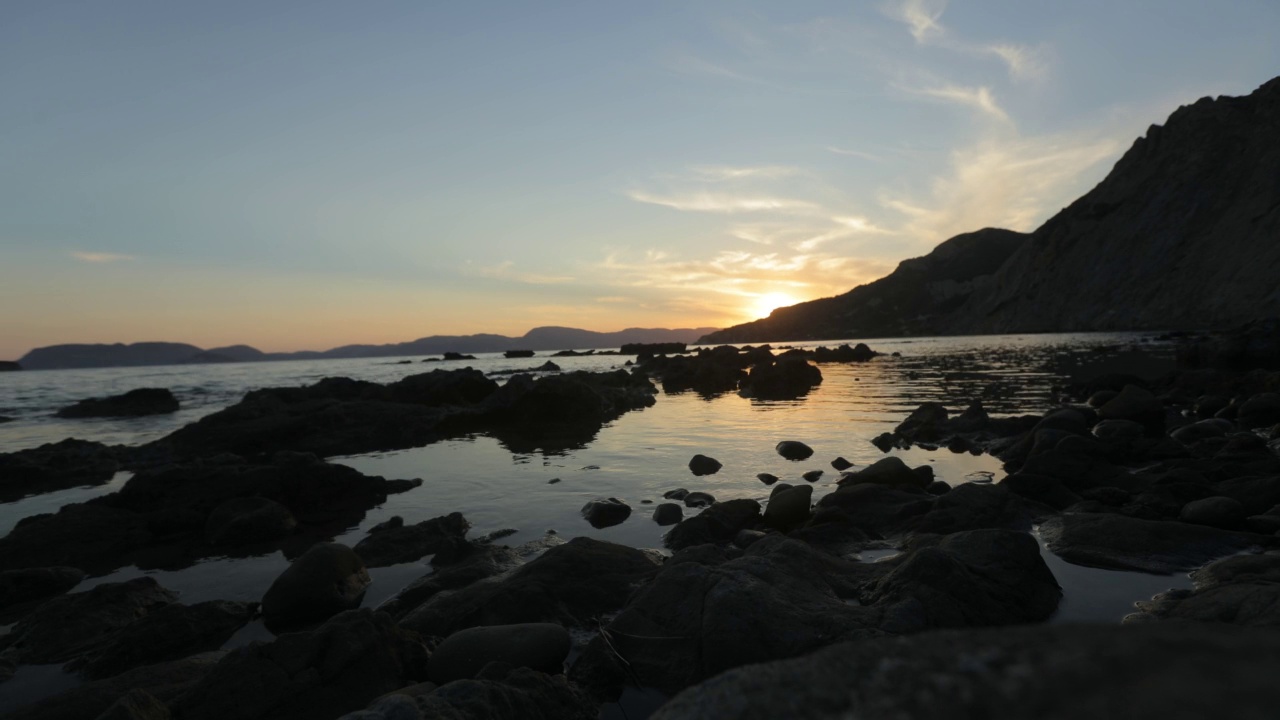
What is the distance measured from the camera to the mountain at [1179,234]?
258 ft

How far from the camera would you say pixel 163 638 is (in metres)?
5.90

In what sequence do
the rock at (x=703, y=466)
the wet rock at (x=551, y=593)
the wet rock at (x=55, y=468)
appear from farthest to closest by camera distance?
the wet rock at (x=55, y=468) → the rock at (x=703, y=466) → the wet rock at (x=551, y=593)

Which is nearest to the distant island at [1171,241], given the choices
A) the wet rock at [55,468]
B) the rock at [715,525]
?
the rock at [715,525]

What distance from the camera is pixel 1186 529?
23.3 feet

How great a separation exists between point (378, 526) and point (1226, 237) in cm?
11152

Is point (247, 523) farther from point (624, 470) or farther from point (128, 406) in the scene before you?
point (128, 406)

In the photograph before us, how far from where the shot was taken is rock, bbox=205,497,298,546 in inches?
375

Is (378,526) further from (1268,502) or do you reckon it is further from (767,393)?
(767,393)

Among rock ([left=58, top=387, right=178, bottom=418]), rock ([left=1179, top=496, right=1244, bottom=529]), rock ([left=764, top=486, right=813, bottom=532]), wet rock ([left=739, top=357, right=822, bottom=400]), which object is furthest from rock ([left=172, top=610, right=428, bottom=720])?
rock ([left=58, top=387, right=178, bottom=418])

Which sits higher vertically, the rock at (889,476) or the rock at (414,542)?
the rock at (889,476)

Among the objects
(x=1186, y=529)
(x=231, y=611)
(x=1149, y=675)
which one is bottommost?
(x=231, y=611)

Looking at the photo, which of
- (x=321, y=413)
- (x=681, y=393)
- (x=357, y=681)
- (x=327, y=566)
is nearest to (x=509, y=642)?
(x=357, y=681)

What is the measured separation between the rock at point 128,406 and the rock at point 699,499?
1254 inches

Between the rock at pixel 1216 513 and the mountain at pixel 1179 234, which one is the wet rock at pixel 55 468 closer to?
the rock at pixel 1216 513
